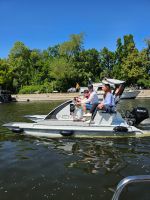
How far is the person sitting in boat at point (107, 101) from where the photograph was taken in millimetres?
13961

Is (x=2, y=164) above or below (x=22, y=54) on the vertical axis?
below

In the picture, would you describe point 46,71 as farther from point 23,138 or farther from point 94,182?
point 94,182

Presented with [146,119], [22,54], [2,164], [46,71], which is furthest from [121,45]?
[2,164]

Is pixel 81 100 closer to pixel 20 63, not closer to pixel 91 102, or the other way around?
pixel 91 102

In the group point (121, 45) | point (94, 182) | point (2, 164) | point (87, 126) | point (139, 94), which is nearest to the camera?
point (94, 182)

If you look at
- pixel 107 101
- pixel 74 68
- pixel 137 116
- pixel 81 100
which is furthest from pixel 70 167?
pixel 74 68

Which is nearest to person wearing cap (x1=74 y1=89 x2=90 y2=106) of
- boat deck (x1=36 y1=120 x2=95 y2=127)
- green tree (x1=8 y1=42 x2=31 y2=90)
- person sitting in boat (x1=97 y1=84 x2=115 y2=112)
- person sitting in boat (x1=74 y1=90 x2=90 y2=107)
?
person sitting in boat (x1=74 y1=90 x2=90 y2=107)

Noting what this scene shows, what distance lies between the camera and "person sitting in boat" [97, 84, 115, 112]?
45.8ft

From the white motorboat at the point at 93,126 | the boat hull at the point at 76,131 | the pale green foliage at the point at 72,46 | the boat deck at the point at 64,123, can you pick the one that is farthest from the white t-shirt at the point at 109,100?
the pale green foliage at the point at 72,46

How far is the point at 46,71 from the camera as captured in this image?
3558 inches

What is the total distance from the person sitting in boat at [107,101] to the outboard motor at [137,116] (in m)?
1.31

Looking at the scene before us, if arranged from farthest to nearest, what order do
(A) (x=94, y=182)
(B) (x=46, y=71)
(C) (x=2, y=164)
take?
1. (B) (x=46, y=71)
2. (C) (x=2, y=164)
3. (A) (x=94, y=182)

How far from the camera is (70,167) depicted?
380 inches

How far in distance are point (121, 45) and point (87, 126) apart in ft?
230
